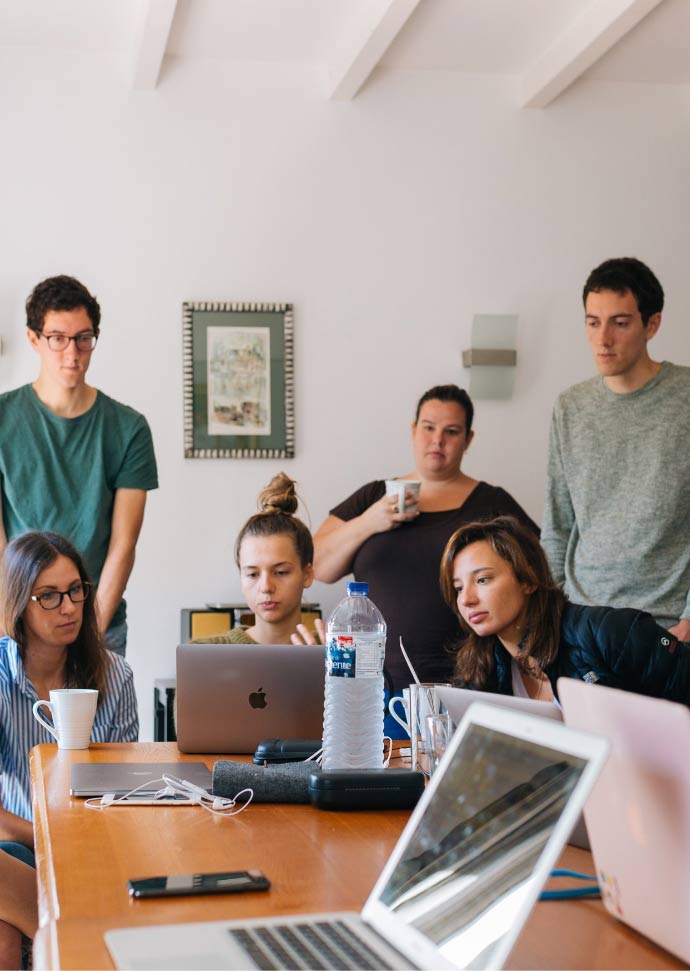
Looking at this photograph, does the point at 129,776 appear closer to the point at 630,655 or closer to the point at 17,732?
the point at 17,732

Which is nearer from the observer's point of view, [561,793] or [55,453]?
[561,793]

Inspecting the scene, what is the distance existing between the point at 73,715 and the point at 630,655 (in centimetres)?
104

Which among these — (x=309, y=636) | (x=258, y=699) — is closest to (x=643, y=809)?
(x=258, y=699)

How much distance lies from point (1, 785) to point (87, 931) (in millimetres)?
1245

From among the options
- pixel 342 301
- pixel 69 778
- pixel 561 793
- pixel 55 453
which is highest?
pixel 342 301

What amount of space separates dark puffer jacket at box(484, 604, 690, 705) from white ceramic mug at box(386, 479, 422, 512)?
1046mm

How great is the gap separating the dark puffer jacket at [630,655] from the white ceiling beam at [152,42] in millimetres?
2284

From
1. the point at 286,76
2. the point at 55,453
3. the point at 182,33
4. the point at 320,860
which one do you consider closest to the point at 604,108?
the point at 286,76

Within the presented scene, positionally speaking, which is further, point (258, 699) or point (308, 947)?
point (258, 699)

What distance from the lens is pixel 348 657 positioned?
5.73 feet

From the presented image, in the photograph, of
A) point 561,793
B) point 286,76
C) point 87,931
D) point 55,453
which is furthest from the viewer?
point 286,76

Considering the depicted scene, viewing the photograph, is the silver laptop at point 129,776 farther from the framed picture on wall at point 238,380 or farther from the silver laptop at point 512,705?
the framed picture on wall at point 238,380

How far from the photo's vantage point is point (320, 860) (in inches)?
48.6

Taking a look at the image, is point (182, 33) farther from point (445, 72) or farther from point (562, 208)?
point (562, 208)
